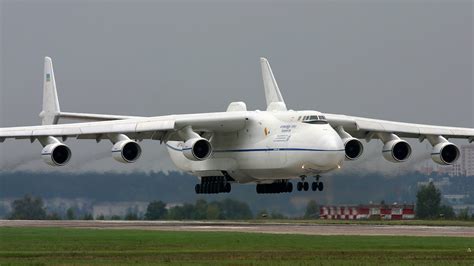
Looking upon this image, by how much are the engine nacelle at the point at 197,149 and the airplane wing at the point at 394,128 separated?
6331 millimetres

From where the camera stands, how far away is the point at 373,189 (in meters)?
49.3

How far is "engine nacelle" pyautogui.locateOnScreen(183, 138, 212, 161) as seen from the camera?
156 feet

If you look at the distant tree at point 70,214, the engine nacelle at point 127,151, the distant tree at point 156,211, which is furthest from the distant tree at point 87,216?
the engine nacelle at point 127,151

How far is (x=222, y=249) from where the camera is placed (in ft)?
99.3

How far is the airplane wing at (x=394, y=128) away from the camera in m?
52.0

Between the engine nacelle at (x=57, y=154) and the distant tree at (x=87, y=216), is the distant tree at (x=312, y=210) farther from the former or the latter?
the engine nacelle at (x=57, y=154)

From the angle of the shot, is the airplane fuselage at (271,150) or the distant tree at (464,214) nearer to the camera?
the airplane fuselage at (271,150)

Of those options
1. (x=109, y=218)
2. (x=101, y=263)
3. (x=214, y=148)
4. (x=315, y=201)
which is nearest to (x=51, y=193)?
(x=109, y=218)

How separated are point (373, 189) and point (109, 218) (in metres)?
11.6

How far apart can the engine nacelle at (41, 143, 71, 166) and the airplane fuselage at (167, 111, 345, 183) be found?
704 cm

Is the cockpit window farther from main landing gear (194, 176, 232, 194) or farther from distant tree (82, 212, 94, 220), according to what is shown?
distant tree (82, 212, 94, 220)

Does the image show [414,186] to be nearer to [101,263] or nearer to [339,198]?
[339,198]

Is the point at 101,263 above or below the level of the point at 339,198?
below

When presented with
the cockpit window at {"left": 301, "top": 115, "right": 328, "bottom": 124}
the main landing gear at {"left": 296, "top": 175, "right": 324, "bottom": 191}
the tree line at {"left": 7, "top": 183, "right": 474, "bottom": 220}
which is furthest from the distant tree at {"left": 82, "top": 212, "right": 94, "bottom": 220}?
the cockpit window at {"left": 301, "top": 115, "right": 328, "bottom": 124}
